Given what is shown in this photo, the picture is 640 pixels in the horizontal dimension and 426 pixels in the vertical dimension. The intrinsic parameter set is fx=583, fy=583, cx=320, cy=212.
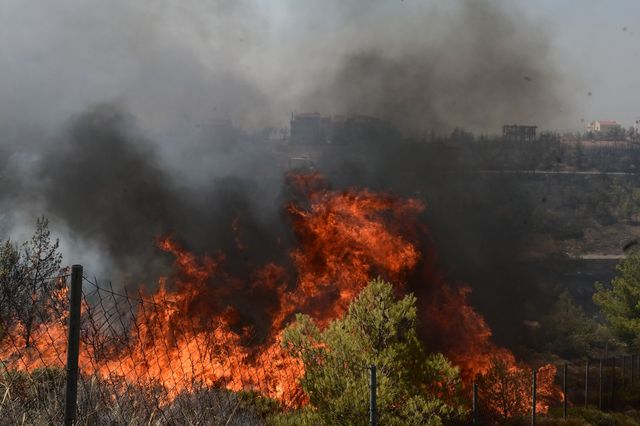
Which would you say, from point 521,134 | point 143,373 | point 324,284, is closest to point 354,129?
point 324,284

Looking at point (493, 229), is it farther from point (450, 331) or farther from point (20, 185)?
point (20, 185)

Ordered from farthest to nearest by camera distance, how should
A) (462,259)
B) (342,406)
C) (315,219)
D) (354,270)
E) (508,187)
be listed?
(508,187)
(462,259)
(315,219)
(354,270)
(342,406)

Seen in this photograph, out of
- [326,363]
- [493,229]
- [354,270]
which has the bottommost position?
[326,363]

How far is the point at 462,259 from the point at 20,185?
2808 centimetres

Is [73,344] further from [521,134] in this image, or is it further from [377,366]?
[521,134]

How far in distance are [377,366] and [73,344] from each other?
7.43 meters

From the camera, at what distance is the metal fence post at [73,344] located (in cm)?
625

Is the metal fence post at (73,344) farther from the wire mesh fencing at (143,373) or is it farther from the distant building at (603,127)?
the distant building at (603,127)

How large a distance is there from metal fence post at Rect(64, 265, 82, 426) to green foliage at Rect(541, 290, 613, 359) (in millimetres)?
38877

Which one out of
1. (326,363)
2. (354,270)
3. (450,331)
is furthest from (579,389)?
(326,363)

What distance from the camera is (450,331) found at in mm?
28000

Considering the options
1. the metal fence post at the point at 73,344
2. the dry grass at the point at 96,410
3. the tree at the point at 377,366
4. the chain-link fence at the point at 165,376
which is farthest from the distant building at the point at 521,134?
the metal fence post at the point at 73,344

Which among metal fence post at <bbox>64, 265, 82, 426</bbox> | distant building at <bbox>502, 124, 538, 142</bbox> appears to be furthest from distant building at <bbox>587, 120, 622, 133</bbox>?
metal fence post at <bbox>64, 265, 82, 426</bbox>

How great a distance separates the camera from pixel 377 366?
40.8 feet
